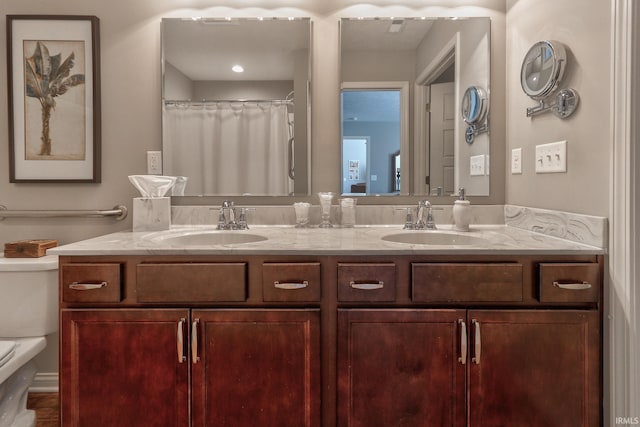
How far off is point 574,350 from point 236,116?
5.32 feet

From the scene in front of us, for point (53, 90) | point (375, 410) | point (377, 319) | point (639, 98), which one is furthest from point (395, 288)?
point (53, 90)

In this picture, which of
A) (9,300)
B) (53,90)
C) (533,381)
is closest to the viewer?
(533,381)

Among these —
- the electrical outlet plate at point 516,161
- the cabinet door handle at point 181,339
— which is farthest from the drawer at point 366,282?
the electrical outlet plate at point 516,161

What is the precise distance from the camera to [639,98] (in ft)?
3.78

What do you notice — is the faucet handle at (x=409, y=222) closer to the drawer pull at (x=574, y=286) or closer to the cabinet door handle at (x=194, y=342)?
the drawer pull at (x=574, y=286)

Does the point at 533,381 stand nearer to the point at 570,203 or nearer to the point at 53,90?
the point at 570,203

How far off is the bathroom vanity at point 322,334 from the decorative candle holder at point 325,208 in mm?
557

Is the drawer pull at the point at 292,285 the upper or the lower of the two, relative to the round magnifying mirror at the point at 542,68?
lower

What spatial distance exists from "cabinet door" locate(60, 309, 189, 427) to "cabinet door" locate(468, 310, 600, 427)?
37.4 inches

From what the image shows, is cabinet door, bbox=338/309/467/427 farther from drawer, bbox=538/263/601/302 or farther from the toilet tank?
the toilet tank

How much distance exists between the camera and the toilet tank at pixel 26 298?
1529mm

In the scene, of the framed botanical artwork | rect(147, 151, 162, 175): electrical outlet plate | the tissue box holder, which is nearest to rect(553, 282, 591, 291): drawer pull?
the tissue box holder

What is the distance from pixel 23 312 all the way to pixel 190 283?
2.59ft

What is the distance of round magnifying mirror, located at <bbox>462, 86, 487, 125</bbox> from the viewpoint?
1854 mm
